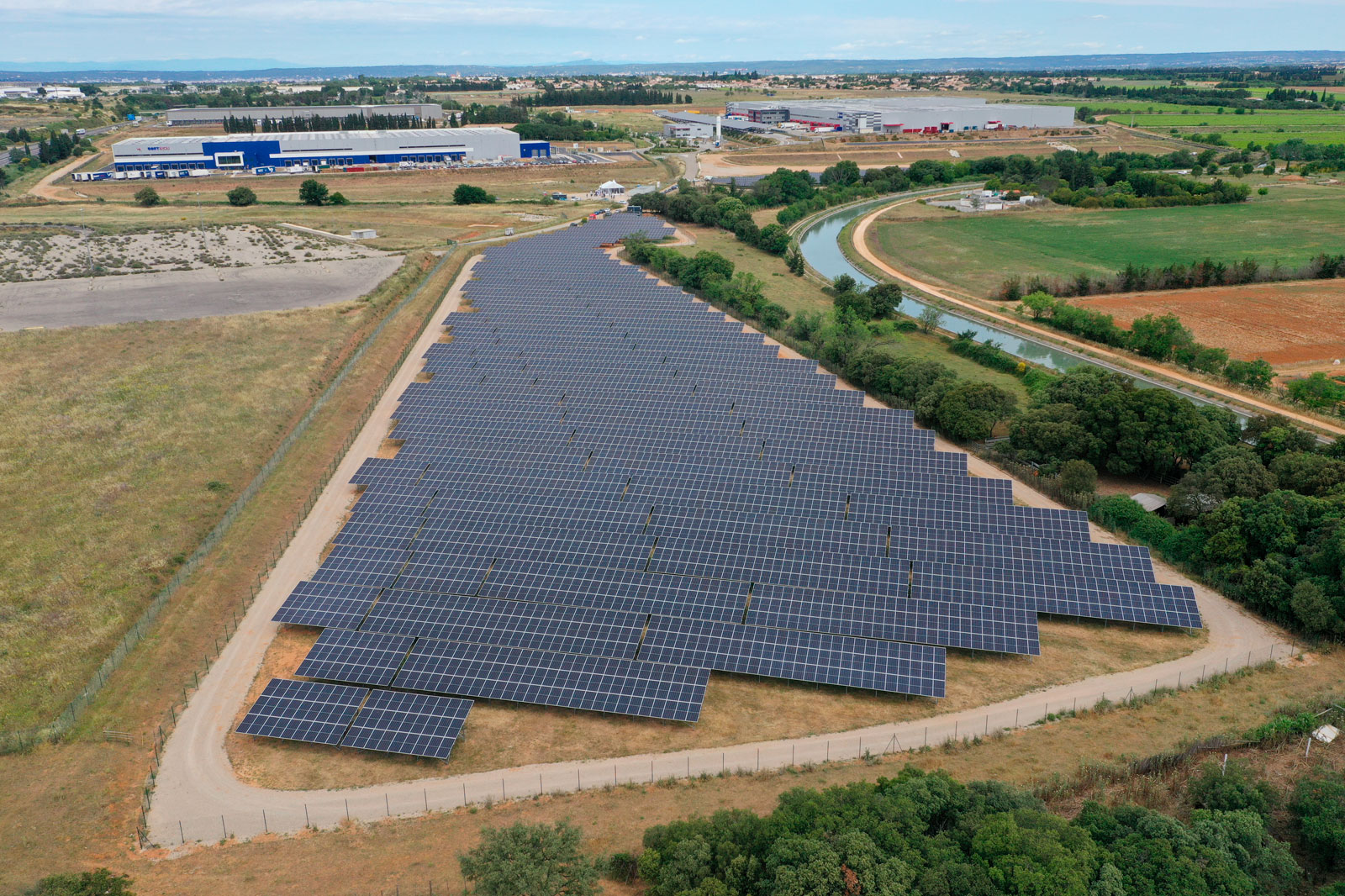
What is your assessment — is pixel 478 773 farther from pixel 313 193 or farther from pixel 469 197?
pixel 313 193

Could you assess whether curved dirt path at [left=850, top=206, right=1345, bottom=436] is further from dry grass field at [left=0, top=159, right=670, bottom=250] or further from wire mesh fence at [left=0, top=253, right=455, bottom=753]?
wire mesh fence at [left=0, top=253, right=455, bottom=753]

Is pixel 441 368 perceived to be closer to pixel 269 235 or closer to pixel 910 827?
pixel 910 827

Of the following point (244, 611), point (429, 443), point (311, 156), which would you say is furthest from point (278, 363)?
point (311, 156)

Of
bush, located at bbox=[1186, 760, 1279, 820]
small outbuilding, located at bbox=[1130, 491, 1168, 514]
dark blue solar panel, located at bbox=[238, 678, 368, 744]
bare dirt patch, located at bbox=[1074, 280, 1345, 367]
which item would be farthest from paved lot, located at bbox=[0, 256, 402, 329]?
bush, located at bbox=[1186, 760, 1279, 820]

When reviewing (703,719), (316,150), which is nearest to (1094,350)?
(703,719)

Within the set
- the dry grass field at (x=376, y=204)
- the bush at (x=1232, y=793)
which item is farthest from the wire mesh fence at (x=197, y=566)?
the dry grass field at (x=376, y=204)

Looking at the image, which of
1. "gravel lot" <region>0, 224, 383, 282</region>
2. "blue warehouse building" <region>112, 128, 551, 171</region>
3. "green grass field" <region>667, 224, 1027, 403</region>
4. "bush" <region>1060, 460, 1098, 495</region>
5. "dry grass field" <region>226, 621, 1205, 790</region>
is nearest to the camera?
"dry grass field" <region>226, 621, 1205, 790</region>

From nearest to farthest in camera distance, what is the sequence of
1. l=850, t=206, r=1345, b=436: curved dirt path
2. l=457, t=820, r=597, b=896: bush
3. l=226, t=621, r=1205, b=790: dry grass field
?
l=457, t=820, r=597, b=896: bush, l=226, t=621, r=1205, b=790: dry grass field, l=850, t=206, r=1345, b=436: curved dirt path

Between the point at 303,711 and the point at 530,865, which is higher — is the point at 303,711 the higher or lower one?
the lower one
